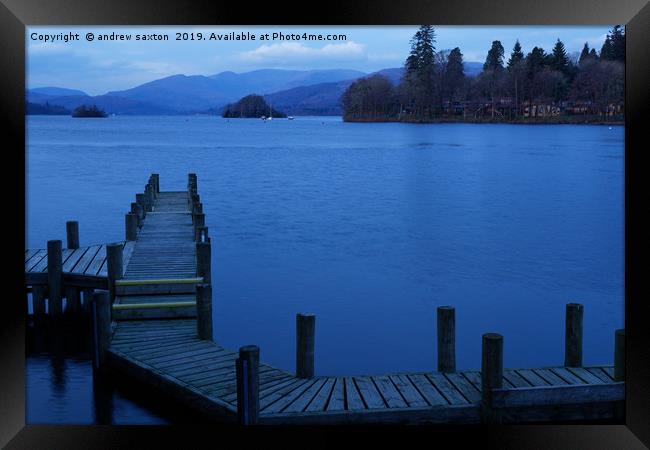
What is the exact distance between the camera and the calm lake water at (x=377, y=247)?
38.5 ft

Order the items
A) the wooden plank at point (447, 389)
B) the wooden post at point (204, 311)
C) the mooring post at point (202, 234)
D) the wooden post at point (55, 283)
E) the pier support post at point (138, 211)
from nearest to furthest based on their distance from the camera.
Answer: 1. the wooden plank at point (447, 389)
2. the wooden post at point (204, 311)
3. the wooden post at point (55, 283)
4. the mooring post at point (202, 234)
5. the pier support post at point (138, 211)

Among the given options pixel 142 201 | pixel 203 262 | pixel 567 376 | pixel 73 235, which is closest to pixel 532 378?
pixel 567 376

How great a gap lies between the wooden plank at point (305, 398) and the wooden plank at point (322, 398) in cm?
3

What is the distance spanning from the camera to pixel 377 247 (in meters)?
21.8

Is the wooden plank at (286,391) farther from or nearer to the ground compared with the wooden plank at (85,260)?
nearer to the ground

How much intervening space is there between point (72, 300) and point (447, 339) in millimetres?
6216

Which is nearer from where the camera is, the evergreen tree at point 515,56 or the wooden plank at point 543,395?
the wooden plank at point 543,395

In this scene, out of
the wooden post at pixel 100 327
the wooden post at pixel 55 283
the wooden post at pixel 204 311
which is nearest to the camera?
the wooden post at pixel 100 327

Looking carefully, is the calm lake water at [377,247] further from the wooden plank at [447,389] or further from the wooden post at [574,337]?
the wooden post at [574,337]

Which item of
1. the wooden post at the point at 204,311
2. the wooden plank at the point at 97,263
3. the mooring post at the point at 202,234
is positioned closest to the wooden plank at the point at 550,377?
the wooden post at the point at 204,311

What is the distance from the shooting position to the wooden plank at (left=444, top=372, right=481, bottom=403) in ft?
21.1

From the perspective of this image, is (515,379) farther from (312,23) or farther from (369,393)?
(312,23)

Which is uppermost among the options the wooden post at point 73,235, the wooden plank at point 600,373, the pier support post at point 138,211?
the pier support post at point 138,211

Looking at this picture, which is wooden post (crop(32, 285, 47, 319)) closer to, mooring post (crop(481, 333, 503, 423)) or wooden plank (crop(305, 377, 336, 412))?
wooden plank (crop(305, 377, 336, 412))
